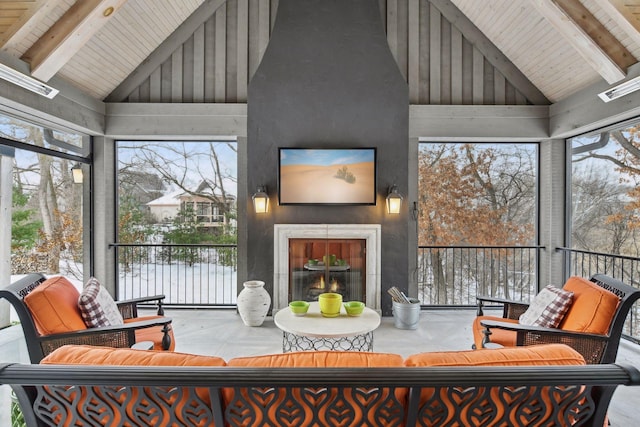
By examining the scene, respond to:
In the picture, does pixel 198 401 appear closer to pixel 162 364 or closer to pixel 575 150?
pixel 162 364

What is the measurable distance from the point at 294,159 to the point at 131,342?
2767 mm

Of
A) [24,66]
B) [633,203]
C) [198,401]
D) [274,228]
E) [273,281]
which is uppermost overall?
[24,66]

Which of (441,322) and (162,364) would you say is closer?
(162,364)

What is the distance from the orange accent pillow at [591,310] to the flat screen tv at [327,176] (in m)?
2.39

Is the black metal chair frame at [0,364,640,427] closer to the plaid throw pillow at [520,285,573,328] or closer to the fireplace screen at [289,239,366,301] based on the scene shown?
the plaid throw pillow at [520,285,573,328]

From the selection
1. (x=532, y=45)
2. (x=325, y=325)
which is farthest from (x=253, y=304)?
(x=532, y=45)

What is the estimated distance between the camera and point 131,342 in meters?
2.18

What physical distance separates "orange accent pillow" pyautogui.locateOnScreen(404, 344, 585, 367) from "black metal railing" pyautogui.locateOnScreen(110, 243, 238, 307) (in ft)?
13.1

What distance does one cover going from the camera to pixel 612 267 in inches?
151

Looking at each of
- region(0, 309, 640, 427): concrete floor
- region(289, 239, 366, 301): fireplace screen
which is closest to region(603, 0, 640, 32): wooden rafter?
region(0, 309, 640, 427): concrete floor

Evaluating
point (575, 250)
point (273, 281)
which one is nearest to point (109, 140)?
point (273, 281)

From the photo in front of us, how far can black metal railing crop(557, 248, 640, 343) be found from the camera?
3566mm

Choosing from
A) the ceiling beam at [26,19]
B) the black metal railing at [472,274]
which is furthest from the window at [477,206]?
the ceiling beam at [26,19]

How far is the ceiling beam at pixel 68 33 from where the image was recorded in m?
3.11
